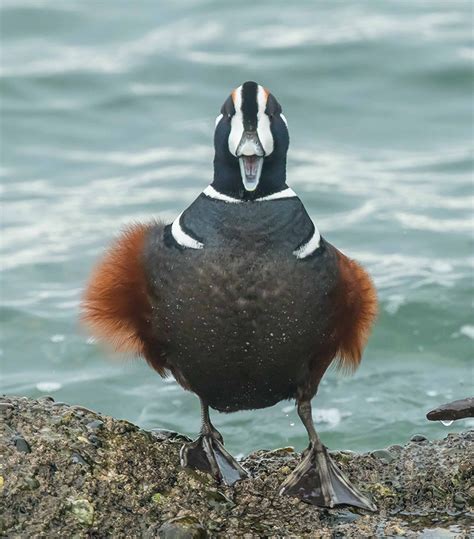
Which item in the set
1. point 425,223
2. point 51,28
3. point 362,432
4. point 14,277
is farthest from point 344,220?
point 51,28

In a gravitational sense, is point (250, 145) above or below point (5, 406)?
above

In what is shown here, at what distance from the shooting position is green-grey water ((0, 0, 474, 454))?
10242mm

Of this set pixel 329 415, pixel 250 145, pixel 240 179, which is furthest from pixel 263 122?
pixel 329 415

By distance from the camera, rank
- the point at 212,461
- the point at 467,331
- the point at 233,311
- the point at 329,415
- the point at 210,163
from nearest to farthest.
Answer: the point at 233,311 → the point at 212,461 → the point at 329,415 → the point at 467,331 → the point at 210,163

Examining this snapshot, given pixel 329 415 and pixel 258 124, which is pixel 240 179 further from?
pixel 329 415

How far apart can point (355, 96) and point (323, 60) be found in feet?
3.96

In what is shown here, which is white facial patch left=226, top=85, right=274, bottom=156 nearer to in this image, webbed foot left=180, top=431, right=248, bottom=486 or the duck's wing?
the duck's wing

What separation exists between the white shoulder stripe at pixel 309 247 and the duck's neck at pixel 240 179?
28cm

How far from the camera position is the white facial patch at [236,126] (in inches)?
227

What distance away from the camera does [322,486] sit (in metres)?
5.91

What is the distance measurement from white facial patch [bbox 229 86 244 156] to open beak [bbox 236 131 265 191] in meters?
0.02

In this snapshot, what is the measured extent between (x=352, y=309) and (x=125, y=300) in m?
1.09

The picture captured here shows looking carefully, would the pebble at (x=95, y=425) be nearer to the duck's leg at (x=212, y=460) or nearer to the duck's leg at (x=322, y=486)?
the duck's leg at (x=212, y=460)

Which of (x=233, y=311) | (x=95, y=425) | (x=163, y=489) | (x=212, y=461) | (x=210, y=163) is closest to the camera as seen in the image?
(x=163, y=489)
